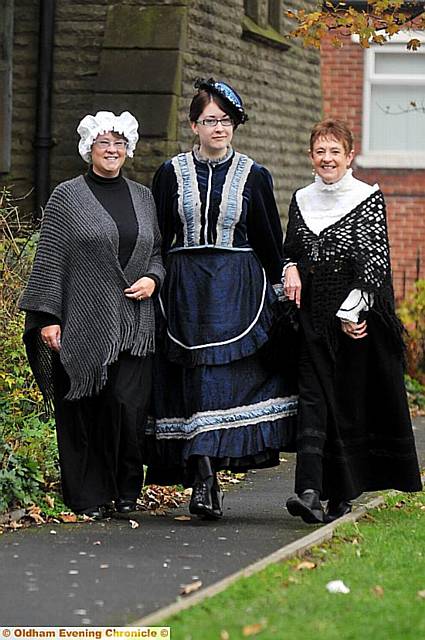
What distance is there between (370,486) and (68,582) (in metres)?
2.24

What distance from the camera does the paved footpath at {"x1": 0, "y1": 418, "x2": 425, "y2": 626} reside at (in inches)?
225

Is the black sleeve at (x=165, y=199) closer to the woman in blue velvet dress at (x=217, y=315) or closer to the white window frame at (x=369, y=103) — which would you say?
the woman in blue velvet dress at (x=217, y=315)


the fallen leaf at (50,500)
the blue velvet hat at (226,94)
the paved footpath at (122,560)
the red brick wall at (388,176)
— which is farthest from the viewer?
the red brick wall at (388,176)

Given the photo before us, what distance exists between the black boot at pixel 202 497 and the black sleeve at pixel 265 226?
1.08 m

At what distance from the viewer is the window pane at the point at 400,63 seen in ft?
81.5

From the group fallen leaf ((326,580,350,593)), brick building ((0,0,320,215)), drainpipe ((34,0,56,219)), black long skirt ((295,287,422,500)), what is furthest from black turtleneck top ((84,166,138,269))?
drainpipe ((34,0,56,219))

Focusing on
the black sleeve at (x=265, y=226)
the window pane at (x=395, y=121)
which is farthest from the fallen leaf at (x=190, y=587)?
the window pane at (x=395, y=121)

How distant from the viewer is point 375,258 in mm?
7750

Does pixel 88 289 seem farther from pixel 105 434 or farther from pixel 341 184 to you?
pixel 341 184

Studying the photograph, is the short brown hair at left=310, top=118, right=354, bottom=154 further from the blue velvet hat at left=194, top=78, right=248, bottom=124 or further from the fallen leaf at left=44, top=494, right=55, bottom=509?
the fallen leaf at left=44, top=494, right=55, bottom=509

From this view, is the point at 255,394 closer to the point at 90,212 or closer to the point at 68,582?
the point at 90,212

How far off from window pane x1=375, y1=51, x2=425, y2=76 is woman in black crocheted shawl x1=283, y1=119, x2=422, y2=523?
17350mm

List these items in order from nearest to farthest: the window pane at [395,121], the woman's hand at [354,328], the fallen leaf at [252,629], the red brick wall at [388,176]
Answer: the fallen leaf at [252,629] → the woman's hand at [354,328] → the red brick wall at [388,176] → the window pane at [395,121]

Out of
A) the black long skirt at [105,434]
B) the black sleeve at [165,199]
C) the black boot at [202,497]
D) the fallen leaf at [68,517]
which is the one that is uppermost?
the black sleeve at [165,199]
